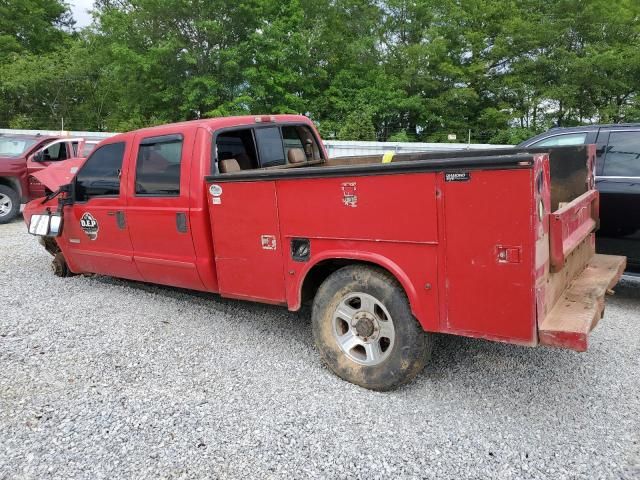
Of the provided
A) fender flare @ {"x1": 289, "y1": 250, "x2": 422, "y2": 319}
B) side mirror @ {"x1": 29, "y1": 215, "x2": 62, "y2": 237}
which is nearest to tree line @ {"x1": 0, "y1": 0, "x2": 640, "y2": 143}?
side mirror @ {"x1": 29, "y1": 215, "x2": 62, "y2": 237}

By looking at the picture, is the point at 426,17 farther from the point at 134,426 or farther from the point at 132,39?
the point at 134,426

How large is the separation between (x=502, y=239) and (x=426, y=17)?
83.4ft

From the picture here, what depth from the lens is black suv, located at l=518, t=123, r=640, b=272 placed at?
517 cm

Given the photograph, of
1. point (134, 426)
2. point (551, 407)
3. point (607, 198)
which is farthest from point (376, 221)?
point (607, 198)

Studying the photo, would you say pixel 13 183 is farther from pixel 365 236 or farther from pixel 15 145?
pixel 365 236

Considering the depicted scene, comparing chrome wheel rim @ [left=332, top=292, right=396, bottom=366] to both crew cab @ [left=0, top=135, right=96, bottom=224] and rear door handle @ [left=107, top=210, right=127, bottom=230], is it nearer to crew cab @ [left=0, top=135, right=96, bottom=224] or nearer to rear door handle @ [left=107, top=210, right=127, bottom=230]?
rear door handle @ [left=107, top=210, right=127, bottom=230]

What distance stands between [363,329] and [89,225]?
3658mm

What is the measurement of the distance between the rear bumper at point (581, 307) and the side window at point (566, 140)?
6.21 ft

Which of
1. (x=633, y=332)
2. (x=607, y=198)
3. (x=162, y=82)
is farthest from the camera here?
(x=162, y=82)

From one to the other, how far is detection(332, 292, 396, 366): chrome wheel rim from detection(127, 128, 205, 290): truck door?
5.20 feet

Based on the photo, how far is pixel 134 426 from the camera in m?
3.14

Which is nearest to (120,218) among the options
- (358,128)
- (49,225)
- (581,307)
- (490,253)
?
(49,225)

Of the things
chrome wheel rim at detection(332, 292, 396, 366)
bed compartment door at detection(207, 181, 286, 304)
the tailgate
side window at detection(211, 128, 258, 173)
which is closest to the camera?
the tailgate

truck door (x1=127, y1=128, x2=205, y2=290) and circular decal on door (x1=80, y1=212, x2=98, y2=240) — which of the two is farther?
circular decal on door (x1=80, y1=212, x2=98, y2=240)
